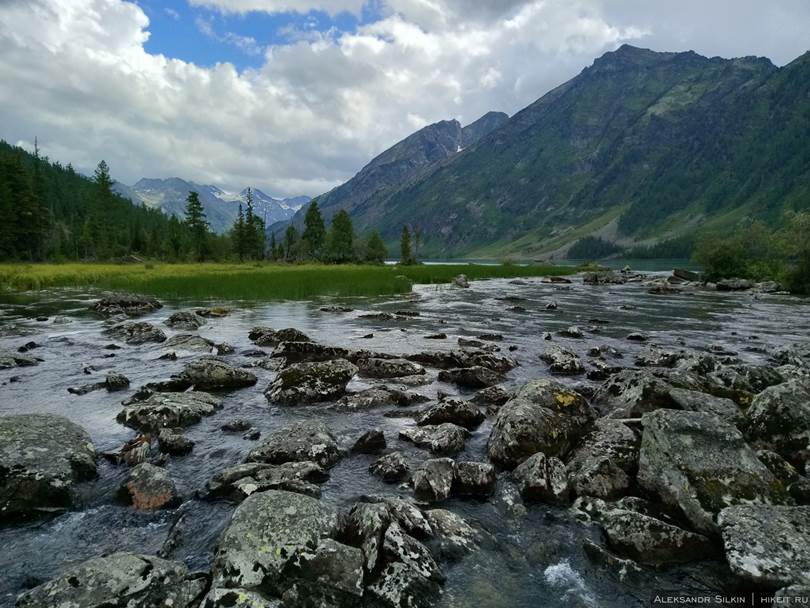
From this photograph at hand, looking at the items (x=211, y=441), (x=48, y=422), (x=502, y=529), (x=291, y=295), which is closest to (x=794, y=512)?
(x=502, y=529)

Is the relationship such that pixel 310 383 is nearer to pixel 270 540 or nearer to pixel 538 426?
pixel 538 426

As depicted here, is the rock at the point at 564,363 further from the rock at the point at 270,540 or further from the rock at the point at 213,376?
the rock at the point at 270,540

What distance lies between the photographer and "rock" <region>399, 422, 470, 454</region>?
1176 centimetres

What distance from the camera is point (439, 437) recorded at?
39.5 ft

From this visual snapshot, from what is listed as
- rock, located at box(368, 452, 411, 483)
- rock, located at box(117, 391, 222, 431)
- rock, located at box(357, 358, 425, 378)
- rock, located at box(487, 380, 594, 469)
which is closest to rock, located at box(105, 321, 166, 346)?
rock, located at box(117, 391, 222, 431)

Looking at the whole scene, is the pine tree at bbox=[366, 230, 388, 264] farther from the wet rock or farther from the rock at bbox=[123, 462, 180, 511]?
the rock at bbox=[123, 462, 180, 511]

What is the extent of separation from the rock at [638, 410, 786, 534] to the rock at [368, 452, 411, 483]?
5.13 metres

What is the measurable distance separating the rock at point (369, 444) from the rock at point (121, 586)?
18.3 ft

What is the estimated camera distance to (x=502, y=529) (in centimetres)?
852

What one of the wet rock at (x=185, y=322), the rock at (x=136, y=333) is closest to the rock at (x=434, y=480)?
the rock at (x=136, y=333)

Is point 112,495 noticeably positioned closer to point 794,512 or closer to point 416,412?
point 416,412

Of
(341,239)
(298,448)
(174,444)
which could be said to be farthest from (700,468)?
(341,239)

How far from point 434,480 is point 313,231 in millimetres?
128157

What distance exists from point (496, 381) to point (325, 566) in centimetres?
1257
